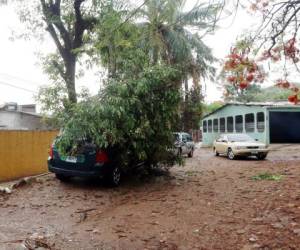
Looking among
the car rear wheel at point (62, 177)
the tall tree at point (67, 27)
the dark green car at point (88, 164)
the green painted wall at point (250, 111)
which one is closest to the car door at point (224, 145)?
the green painted wall at point (250, 111)

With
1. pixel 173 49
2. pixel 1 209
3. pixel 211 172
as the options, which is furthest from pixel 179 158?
pixel 173 49

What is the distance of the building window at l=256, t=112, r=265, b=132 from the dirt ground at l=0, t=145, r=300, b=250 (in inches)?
655

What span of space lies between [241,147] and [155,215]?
12252 millimetres

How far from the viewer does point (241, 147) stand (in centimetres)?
1877

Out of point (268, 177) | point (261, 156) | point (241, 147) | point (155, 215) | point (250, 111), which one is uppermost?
point (250, 111)

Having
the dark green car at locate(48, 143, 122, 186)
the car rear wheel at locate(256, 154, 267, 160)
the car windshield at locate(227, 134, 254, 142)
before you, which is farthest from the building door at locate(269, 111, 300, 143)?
the dark green car at locate(48, 143, 122, 186)

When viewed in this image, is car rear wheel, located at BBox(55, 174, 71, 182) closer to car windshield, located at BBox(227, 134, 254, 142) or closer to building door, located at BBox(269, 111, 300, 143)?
car windshield, located at BBox(227, 134, 254, 142)

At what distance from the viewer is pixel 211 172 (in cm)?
1312

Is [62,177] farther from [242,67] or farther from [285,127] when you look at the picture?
[285,127]

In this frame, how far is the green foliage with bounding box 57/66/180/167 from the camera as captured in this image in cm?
945

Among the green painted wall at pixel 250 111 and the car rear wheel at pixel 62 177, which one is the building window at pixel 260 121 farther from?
the car rear wheel at pixel 62 177

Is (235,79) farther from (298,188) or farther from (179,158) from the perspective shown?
(179,158)

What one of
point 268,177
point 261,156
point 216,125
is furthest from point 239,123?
point 268,177

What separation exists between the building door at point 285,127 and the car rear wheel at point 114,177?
21.9m
